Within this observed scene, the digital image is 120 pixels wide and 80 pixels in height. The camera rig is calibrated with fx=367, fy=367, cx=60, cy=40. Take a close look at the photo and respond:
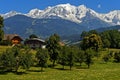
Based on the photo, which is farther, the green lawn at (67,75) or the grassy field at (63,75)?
the grassy field at (63,75)

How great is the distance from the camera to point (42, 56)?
10569cm

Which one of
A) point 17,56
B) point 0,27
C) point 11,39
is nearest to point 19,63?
point 17,56

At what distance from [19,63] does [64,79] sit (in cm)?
3350

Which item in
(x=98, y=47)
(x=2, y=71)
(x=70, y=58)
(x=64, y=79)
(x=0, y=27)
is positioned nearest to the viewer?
(x=64, y=79)

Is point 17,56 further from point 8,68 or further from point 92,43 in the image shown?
point 92,43

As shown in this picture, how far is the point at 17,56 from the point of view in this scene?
10250 cm

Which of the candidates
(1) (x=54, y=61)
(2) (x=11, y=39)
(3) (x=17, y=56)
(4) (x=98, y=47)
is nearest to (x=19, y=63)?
(3) (x=17, y=56)

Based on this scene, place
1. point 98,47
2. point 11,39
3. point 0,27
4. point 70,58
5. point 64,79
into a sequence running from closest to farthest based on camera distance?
point 64,79, point 70,58, point 0,27, point 98,47, point 11,39

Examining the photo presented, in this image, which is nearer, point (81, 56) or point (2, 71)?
point (2, 71)

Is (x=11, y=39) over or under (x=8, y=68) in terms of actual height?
over

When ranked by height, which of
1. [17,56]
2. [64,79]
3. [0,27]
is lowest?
[64,79]

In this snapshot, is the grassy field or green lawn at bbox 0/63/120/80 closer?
green lawn at bbox 0/63/120/80

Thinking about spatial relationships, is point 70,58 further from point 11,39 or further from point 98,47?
point 11,39

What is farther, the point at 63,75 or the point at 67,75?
the point at 63,75
